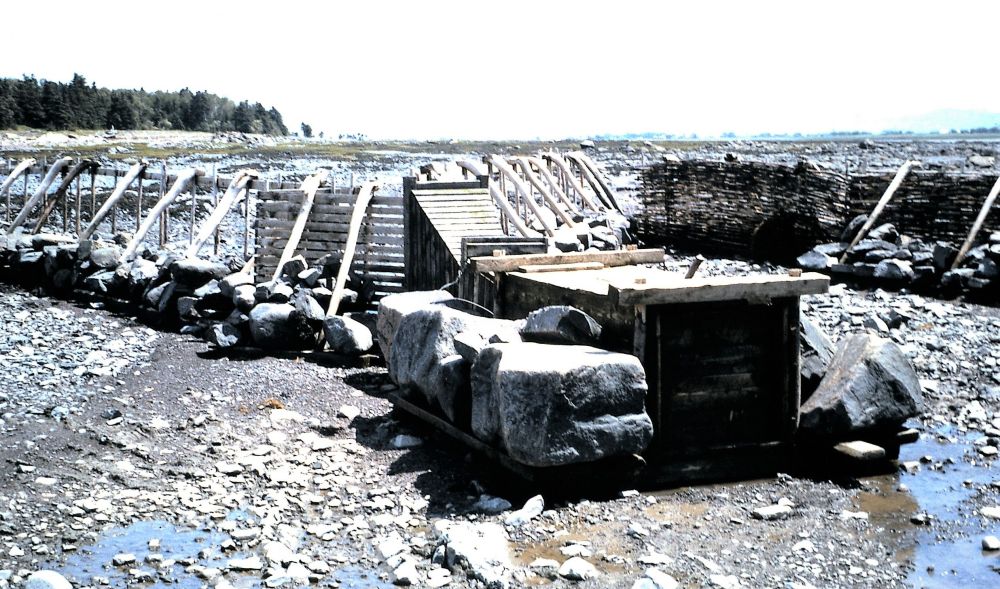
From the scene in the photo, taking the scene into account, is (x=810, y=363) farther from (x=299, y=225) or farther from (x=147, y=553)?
(x=299, y=225)

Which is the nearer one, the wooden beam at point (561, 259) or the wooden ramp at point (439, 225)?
the wooden beam at point (561, 259)

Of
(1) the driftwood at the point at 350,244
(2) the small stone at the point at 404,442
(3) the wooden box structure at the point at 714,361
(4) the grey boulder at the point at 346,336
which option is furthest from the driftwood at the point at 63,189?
(3) the wooden box structure at the point at 714,361

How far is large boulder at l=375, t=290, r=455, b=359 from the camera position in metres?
11.0

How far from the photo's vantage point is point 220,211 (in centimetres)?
1742

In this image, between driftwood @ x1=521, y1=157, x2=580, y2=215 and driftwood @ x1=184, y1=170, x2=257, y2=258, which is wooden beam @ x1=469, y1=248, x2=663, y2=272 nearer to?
driftwood @ x1=184, y1=170, x2=257, y2=258

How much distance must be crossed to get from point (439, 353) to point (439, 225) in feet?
14.4

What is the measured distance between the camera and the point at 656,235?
2500cm

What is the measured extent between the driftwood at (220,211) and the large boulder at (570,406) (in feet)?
31.8

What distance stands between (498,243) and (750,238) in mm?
11670

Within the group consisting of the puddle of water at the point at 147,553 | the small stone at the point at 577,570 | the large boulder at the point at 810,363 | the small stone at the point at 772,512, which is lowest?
the small stone at the point at 772,512

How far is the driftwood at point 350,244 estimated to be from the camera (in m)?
13.8

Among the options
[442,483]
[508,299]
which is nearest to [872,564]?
[442,483]

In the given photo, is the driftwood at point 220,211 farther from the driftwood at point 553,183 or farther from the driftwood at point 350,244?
the driftwood at point 553,183

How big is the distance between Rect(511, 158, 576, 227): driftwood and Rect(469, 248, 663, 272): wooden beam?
9889mm
